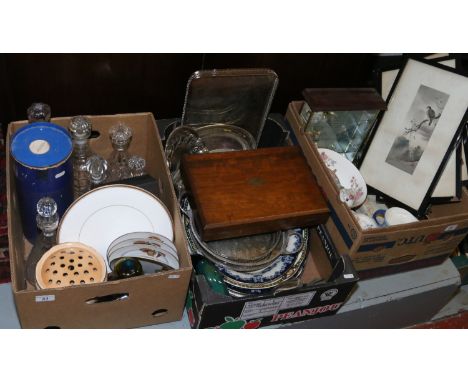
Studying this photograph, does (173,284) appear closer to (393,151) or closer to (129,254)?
(129,254)

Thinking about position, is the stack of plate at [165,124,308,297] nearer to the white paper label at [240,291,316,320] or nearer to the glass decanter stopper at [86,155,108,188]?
the white paper label at [240,291,316,320]

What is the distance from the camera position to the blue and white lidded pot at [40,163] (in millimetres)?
1026

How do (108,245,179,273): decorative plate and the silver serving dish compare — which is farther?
the silver serving dish

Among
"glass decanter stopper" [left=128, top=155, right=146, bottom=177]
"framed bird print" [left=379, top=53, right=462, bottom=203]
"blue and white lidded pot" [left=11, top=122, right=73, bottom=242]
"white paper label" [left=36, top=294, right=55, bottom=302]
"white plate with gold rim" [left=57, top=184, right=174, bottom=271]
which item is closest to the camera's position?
"white paper label" [left=36, top=294, right=55, bottom=302]

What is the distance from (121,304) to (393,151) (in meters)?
0.81

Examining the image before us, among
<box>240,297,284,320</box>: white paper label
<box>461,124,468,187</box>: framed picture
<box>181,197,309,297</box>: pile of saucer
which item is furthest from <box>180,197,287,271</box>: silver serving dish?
<box>461,124,468,187</box>: framed picture

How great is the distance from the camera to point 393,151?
139cm

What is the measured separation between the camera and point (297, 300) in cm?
113

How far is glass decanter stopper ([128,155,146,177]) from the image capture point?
125cm

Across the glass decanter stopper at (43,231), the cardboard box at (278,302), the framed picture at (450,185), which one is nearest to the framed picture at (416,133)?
the framed picture at (450,185)

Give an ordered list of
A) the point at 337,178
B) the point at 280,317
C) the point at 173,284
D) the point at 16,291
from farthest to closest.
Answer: the point at 337,178 → the point at 280,317 → the point at 173,284 → the point at 16,291

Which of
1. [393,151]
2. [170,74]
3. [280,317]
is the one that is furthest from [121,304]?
[393,151]

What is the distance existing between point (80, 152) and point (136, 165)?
0.43 ft

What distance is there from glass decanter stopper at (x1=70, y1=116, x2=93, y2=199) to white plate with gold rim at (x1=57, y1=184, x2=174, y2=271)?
109 mm
